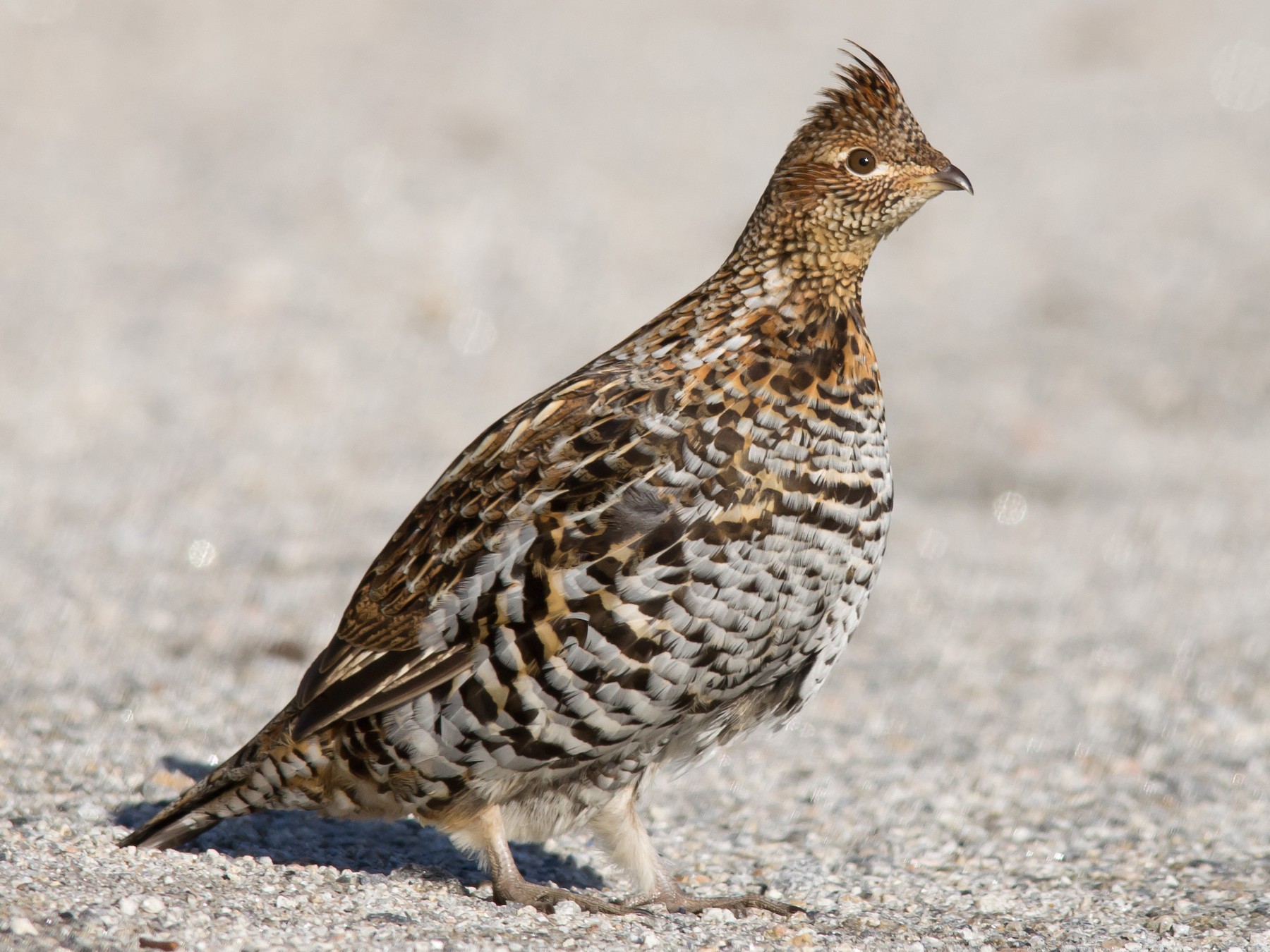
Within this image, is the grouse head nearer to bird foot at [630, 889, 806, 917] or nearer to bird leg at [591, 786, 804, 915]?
bird leg at [591, 786, 804, 915]

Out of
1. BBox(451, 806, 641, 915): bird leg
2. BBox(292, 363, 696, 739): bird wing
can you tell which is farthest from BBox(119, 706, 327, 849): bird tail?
BBox(451, 806, 641, 915): bird leg

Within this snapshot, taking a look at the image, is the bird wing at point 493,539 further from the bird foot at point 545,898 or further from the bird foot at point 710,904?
the bird foot at point 710,904

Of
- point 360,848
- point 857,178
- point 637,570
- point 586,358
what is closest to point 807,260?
point 857,178

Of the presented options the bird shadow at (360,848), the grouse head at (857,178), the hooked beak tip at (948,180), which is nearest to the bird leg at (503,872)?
the bird shadow at (360,848)

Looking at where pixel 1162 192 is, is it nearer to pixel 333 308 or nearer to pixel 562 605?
pixel 333 308

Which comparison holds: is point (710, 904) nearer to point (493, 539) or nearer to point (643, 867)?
point (643, 867)

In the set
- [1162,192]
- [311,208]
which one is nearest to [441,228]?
[311,208]
